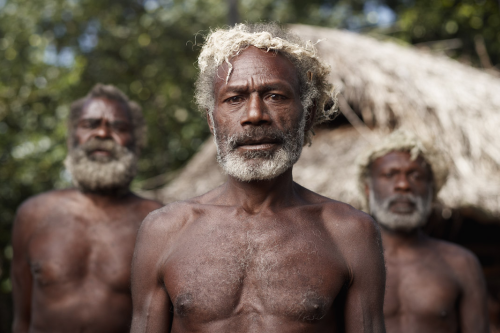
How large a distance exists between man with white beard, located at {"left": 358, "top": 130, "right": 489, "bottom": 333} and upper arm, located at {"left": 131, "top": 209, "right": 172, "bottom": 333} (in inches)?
69.7

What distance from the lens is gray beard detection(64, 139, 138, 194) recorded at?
3727 mm

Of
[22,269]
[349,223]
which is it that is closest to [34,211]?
[22,269]

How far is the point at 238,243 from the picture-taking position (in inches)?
89.0

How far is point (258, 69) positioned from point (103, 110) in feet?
6.06

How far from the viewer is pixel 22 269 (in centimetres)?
363

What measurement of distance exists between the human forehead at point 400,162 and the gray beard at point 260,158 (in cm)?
189

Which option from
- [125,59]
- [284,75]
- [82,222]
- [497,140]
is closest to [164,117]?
[125,59]

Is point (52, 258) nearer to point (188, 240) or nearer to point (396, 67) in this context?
point (188, 240)

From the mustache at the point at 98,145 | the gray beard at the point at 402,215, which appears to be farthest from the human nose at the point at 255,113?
the gray beard at the point at 402,215

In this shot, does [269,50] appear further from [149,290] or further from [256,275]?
[149,290]

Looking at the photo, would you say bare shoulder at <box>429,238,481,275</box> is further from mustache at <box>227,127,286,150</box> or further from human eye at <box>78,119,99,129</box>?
human eye at <box>78,119,99,129</box>

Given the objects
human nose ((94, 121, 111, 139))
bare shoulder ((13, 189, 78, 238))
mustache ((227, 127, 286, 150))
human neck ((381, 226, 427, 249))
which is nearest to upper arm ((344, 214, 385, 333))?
mustache ((227, 127, 286, 150))

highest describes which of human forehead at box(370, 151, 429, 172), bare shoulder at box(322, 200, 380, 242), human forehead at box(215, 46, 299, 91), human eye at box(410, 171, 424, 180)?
human forehead at box(215, 46, 299, 91)

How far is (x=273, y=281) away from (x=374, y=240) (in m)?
0.44
